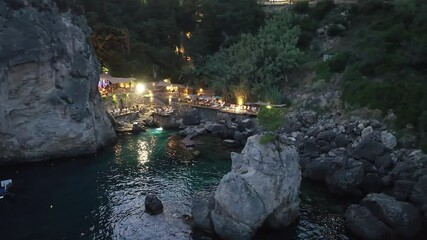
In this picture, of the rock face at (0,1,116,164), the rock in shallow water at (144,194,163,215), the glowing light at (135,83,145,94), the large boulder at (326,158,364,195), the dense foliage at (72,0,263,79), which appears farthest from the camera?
the dense foliage at (72,0,263,79)

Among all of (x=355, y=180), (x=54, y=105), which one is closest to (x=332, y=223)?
(x=355, y=180)

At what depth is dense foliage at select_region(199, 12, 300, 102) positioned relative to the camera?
72500 mm

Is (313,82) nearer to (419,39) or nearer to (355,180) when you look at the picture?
(419,39)

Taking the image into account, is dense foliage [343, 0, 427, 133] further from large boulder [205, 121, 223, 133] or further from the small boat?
the small boat

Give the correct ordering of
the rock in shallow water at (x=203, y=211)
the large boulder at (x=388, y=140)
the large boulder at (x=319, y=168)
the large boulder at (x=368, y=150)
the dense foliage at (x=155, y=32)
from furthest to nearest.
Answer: the dense foliage at (x=155, y=32) → the large boulder at (x=388, y=140) → the large boulder at (x=319, y=168) → the large boulder at (x=368, y=150) → the rock in shallow water at (x=203, y=211)

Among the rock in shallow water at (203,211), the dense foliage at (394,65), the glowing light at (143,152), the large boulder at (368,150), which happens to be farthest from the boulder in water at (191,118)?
the rock in shallow water at (203,211)

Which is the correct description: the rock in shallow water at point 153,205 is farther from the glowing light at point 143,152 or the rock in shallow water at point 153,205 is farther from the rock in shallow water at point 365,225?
the rock in shallow water at point 365,225

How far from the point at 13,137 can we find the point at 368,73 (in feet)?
171

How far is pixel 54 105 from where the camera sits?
52938 mm

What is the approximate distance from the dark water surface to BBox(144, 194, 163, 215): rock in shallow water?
0.68 metres

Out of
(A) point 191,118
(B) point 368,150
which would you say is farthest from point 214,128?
(B) point 368,150

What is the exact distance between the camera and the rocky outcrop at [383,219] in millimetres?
32656

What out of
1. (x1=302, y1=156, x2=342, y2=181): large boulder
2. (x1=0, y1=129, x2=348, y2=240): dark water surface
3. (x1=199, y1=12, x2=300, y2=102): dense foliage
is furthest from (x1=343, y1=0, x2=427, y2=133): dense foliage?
(x1=0, y1=129, x2=348, y2=240): dark water surface

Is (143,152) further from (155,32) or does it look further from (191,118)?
(155,32)
